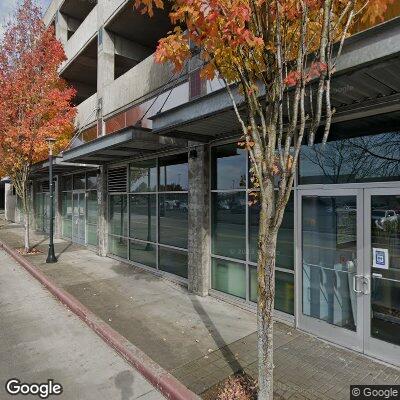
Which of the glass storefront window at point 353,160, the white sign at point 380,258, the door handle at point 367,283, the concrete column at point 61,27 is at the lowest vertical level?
the door handle at point 367,283

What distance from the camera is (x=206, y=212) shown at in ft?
26.9

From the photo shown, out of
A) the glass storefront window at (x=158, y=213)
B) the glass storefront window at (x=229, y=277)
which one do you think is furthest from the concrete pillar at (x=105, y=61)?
the glass storefront window at (x=229, y=277)

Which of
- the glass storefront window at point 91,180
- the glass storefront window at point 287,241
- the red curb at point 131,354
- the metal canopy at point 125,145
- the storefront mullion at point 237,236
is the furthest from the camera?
the glass storefront window at point 91,180

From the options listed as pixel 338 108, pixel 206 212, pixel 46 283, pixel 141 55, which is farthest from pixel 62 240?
pixel 338 108

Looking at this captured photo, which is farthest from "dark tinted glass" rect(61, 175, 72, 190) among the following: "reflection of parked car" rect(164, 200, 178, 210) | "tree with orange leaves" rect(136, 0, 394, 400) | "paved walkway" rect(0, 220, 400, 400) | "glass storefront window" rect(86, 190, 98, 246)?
"tree with orange leaves" rect(136, 0, 394, 400)

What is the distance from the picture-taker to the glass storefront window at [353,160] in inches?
200

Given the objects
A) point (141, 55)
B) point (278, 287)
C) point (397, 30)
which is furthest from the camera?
point (141, 55)

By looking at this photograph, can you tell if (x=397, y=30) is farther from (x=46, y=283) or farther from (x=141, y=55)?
(x=141, y=55)

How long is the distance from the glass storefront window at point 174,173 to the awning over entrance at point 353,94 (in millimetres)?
1568

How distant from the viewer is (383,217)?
16.6ft

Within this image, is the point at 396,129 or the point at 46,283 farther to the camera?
the point at 46,283

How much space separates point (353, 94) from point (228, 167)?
3.45 m

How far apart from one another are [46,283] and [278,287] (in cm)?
636

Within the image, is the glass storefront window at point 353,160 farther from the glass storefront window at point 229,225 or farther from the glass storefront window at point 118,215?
the glass storefront window at point 118,215
